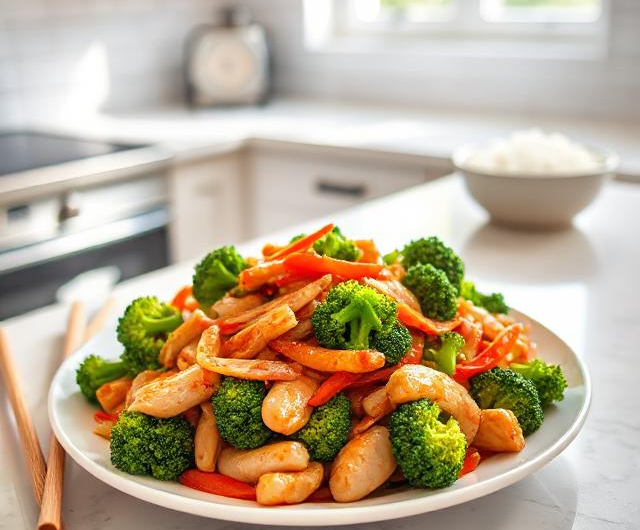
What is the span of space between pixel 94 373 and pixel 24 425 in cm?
10

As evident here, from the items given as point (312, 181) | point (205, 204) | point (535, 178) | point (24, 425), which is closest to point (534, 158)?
point (535, 178)

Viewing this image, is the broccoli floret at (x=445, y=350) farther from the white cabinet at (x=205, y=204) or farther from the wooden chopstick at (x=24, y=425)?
the white cabinet at (x=205, y=204)

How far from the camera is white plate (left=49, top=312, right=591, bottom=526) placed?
721 mm

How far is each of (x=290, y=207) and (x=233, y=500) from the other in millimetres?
2387

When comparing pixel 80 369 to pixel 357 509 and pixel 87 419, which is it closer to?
pixel 87 419

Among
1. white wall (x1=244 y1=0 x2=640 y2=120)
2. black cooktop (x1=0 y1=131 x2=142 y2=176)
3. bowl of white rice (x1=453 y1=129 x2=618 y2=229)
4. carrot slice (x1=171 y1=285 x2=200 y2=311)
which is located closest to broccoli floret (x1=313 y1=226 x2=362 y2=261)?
carrot slice (x1=171 y1=285 x2=200 y2=311)

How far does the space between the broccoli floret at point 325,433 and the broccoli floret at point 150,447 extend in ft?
0.37

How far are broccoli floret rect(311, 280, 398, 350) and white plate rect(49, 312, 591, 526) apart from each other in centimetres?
15

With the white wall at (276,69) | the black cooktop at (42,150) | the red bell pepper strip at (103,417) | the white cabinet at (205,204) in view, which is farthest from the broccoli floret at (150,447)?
the white wall at (276,69)

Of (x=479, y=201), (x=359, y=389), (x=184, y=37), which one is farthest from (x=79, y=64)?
(x=359, y=389)

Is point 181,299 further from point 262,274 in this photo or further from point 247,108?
point 247,108

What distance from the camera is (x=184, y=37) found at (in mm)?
3855

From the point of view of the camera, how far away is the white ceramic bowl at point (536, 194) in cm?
168

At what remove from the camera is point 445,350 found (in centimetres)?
92
